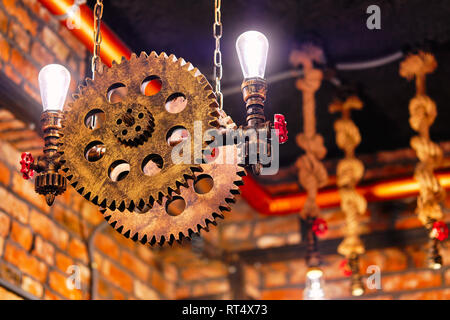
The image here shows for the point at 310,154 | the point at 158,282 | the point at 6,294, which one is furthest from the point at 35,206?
the point at 158,282

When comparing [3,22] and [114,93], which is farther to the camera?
[3,22]

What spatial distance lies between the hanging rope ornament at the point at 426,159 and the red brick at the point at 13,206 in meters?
1.98

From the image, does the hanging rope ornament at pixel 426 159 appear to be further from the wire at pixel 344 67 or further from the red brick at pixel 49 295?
the red brick at pixel 49 295

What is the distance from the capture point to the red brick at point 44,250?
160 inches

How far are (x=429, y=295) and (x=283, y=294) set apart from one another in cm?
101

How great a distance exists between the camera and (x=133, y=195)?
2309 mm

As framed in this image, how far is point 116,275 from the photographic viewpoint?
491 cm

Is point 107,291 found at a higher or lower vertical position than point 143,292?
lower

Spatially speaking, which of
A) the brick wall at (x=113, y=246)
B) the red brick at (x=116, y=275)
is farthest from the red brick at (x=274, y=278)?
the red brick at (x=116, y=275)

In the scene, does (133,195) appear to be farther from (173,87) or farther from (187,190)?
(173,87)

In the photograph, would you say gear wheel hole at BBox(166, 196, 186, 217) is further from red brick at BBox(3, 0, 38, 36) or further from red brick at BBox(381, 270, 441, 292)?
red brick at BBox(381, 270, 441, 292)

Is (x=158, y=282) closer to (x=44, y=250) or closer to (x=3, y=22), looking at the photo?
A: (x=44, y=250)
